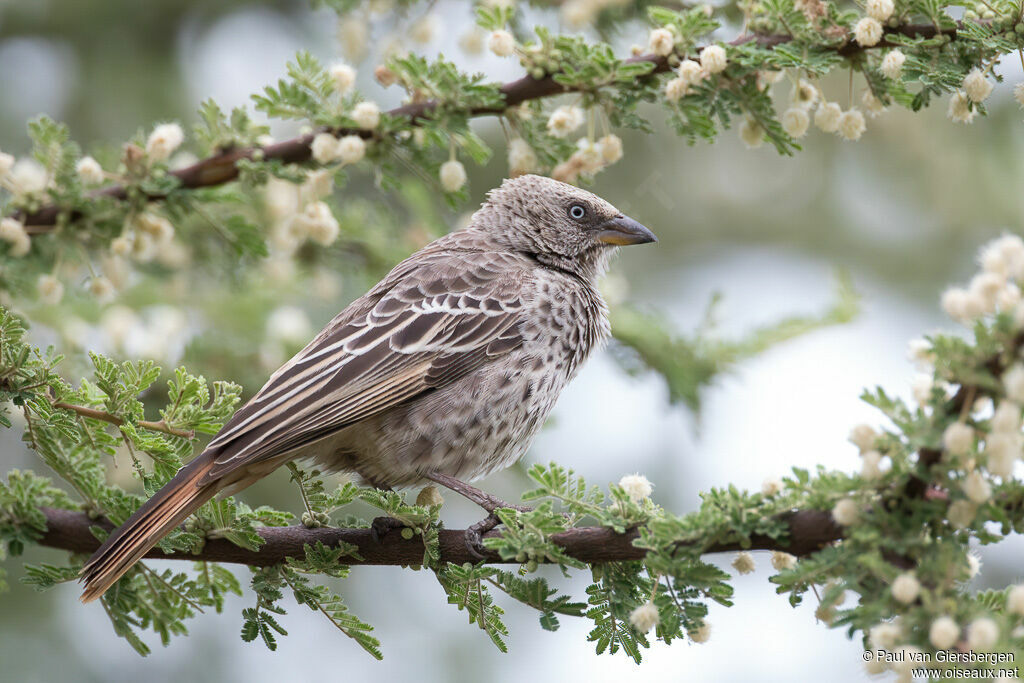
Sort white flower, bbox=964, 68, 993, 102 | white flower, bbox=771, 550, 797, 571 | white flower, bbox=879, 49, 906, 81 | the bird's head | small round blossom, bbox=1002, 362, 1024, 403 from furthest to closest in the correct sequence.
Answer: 1. the bird's head
2. white flower, bbox=879, 49, 906, 81
3. white flower, bbox=964, 68, 993, 102
4. white flower, bbox=771, 550, 797, 571
5. small round blossom, bbox=1002, 362, 1024, 403

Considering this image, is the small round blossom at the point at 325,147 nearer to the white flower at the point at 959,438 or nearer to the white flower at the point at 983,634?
the white flower at the point at 959,438

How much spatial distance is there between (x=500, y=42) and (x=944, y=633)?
7.41 ft

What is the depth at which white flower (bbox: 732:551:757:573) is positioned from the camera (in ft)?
8.21

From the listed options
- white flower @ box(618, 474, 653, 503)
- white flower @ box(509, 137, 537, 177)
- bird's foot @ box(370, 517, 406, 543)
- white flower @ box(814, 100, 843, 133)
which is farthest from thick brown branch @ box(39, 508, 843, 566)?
white flower @ box(814, 100, 843, 133)

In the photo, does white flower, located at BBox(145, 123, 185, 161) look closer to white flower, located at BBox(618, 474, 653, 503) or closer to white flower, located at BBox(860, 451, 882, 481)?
white flower, located at BBox(618, 474, 653, 503)

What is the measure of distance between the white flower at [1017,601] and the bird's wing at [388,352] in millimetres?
1910

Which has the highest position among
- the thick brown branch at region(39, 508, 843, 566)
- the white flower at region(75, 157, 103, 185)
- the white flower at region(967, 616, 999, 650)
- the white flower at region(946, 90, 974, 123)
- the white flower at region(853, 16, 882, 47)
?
the white flower at region(853, 16, 882, 47)

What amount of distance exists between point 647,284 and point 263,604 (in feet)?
18.0

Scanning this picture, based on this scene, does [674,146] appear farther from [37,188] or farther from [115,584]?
[115,584]

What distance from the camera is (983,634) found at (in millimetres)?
1773

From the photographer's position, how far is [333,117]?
358 cm

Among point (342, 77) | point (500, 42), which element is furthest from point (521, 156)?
point (342, 77)

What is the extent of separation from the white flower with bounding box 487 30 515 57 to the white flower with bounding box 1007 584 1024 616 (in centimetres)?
221

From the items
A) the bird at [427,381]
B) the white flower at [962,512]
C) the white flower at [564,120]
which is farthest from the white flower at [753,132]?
the white flower at [962,512]
